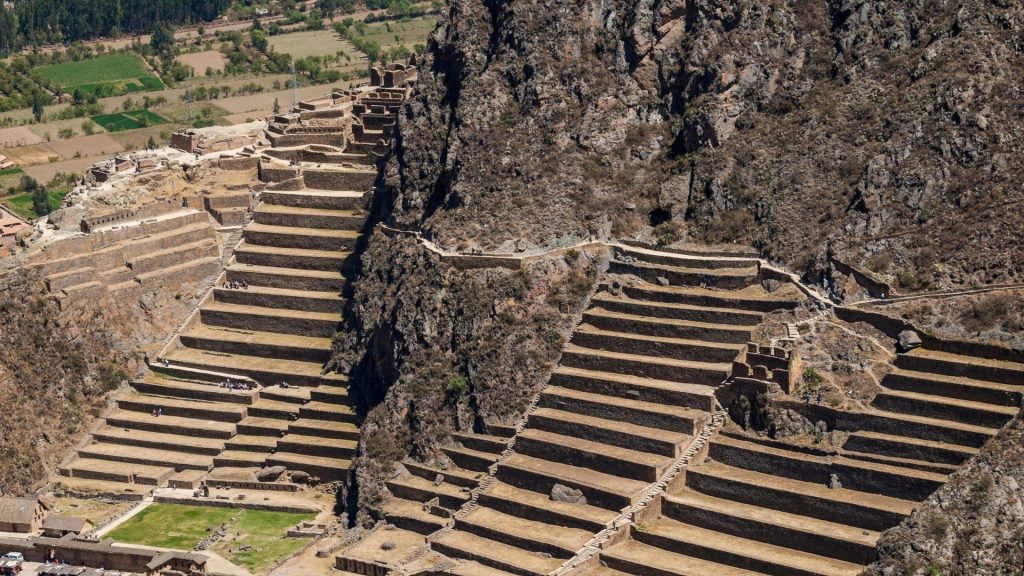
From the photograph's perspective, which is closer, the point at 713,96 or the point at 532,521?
the point at 532,521

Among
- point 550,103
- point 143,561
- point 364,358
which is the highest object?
point 550,103

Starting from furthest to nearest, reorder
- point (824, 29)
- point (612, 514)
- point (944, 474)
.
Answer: point (824, 29)
point (612, 514)
point (944, 474)

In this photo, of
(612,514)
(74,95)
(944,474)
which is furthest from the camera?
(74,95)

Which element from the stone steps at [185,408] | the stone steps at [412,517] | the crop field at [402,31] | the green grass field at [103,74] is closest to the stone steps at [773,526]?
the stone steps at [412,517]

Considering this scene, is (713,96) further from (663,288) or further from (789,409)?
(789,409)

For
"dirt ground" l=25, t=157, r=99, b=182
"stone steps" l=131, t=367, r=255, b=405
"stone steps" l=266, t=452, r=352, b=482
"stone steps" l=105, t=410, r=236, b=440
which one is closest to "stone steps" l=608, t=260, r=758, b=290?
"stone steps" l=266, t=452, r=352, b=482

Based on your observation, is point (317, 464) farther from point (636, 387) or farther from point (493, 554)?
point (636, 387)

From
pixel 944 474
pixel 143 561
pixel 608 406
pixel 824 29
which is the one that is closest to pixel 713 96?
pixel 824 29

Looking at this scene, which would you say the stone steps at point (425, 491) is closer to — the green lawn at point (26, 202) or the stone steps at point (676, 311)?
the stone steps at point (676, 311)
